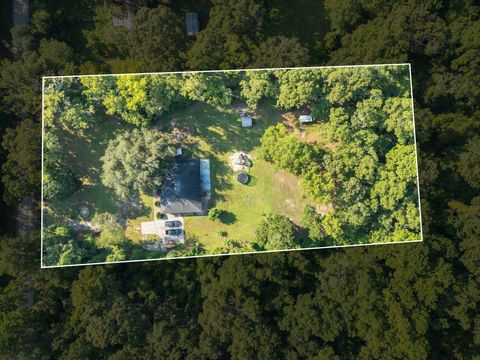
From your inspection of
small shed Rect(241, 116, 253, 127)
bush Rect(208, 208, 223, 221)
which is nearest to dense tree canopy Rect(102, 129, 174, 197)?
bush Rect(208, 208, 223, 221)

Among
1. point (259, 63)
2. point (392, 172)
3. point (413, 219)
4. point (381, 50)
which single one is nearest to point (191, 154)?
point (259, 63)

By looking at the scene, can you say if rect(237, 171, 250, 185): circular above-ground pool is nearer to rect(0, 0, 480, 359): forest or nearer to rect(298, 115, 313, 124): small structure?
rect(298, 115, 313, 124): small structure

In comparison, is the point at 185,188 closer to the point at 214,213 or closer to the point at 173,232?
the point at 214,213

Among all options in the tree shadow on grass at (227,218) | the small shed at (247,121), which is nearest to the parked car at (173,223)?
the tree shadow on grass at (227,218)

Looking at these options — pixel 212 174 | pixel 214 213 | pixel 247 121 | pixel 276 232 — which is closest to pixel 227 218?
pixel 214 213

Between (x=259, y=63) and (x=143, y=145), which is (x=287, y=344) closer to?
(x=143, y=145)
